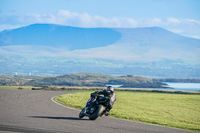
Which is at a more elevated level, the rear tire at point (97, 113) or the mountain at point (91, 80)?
the rear tire at point (97, 113)

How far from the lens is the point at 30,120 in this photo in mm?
17078

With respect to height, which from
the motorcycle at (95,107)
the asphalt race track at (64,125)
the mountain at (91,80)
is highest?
the motorcycle at (95,107)

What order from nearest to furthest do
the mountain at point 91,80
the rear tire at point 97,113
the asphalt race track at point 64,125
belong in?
1. the asphalt race track at point 64,125
2. the rear tire at point 97,113
3. the mountain at point 91,80

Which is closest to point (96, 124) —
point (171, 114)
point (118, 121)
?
point (118, 121)

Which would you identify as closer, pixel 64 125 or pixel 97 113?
pixel 64 125

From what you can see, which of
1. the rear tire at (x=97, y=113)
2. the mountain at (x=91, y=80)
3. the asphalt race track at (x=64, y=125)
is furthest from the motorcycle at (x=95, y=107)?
the mountain at (x=91, y=80)

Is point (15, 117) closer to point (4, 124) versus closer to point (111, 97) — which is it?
point (4, 124)

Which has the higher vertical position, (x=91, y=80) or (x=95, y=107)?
(x=95, y=107)

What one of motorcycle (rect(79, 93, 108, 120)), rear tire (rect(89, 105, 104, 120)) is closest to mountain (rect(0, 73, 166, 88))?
motorcycle (rect(79, 93, 108, 120))

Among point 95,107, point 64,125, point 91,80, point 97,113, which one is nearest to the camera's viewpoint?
point 64,125

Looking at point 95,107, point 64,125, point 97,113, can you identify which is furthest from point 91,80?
point 64,125

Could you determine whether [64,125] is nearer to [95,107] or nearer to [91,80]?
[95,107]

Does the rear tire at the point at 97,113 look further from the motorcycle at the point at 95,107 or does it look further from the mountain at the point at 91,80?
the mountain at the point at 91,80

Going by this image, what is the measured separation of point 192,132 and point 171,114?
7816 mm
